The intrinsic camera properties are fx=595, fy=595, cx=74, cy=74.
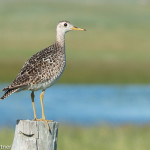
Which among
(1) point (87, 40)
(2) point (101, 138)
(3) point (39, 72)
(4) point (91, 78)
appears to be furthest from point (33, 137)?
(1) point (87, 40)

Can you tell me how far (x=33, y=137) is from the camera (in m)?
6.95

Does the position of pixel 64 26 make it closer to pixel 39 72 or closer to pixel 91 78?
pixel 39 72

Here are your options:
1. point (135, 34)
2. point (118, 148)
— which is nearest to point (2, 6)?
point (135, 34)

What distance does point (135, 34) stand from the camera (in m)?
68.7

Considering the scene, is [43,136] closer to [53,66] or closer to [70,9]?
[53,66]

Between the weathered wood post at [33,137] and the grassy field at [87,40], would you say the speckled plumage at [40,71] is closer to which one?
the weathered wood post at [33,137]

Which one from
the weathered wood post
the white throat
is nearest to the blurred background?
the white throat

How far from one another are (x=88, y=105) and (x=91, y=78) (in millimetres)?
9851

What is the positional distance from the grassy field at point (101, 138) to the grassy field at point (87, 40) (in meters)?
17.3

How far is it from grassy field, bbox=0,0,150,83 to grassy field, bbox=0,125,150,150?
1733cm

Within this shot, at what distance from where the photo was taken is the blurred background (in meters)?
15.5

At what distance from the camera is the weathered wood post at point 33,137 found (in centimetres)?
691

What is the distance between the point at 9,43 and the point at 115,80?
79.2ft

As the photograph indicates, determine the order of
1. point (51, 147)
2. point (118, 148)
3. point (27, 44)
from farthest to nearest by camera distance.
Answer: point (27, 44), point (118, 148), point (51, 147)
